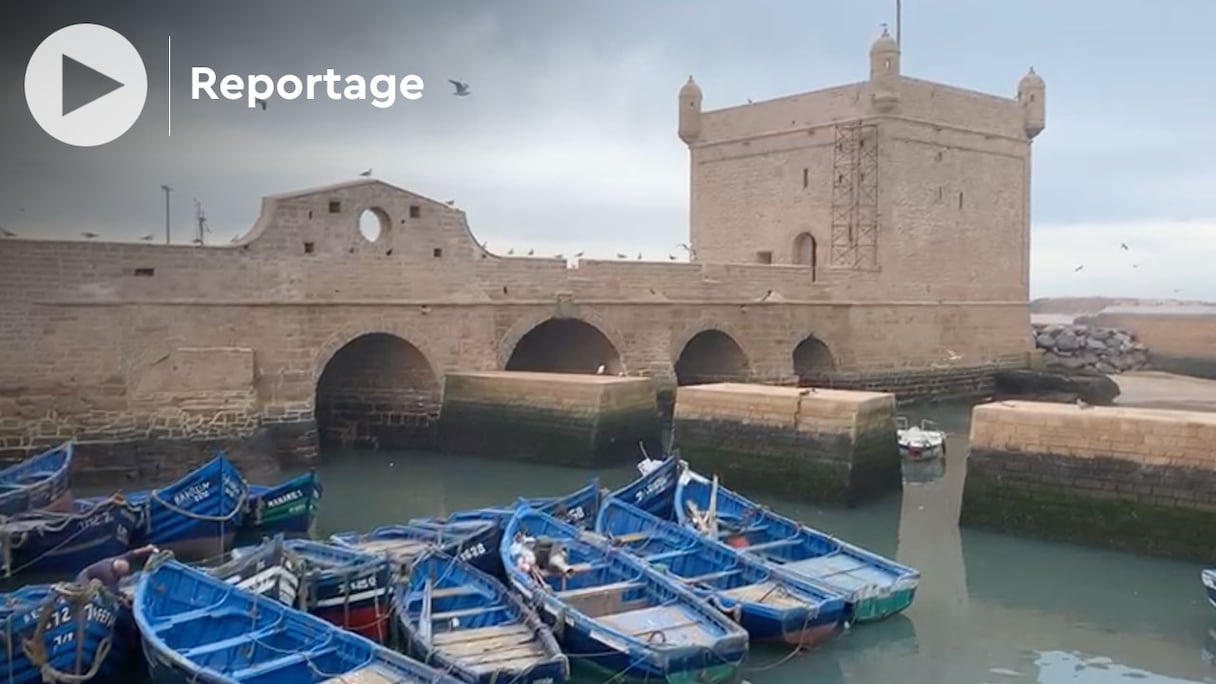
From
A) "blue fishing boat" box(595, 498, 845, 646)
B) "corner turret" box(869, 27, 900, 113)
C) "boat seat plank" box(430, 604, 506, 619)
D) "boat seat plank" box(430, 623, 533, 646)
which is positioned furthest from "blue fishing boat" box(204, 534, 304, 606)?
"corner turret" box(869, 27, 900, 113)

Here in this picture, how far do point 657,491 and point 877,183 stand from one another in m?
15.7

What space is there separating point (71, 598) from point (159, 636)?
72 cm

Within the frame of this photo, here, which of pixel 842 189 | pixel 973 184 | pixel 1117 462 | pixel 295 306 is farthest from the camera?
pixel 973 184

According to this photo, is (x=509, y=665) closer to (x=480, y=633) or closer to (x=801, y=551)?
(x=480, y=633)

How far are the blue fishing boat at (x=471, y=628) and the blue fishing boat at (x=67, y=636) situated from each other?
2110mm

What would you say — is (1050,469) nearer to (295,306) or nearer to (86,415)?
(295,306)

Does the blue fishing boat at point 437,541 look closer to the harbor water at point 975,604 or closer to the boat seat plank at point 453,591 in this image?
the boat seat plank at point 453,591

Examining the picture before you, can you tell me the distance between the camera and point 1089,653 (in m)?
9.38

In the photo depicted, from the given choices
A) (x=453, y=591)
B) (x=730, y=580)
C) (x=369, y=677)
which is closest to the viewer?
(x=369, y=677)

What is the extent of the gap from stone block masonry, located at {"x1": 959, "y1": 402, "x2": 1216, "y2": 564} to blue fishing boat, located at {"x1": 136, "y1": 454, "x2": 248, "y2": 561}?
9.13m

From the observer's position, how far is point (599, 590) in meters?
8.96

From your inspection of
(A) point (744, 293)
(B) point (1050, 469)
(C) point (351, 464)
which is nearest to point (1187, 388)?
(A) point (744, 293)


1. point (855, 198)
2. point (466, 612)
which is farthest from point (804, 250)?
point (466, 612)

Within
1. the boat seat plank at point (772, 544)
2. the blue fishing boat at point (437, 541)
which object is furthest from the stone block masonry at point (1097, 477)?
the blue fishing boat at point (437, 541)
